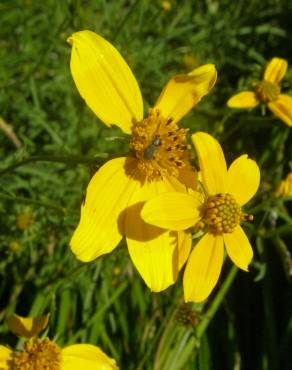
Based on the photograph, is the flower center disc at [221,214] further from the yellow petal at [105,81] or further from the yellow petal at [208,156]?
the yellow petal at [105,81]

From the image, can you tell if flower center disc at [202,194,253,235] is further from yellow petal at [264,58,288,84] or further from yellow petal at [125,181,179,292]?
yellow petal at [264,58,288,84]

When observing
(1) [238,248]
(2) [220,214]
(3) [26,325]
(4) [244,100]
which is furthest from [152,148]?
(4) [244,100]

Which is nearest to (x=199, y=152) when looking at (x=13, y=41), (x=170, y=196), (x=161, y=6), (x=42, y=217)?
(x=170, y=196)

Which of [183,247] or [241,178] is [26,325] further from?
[241,178]

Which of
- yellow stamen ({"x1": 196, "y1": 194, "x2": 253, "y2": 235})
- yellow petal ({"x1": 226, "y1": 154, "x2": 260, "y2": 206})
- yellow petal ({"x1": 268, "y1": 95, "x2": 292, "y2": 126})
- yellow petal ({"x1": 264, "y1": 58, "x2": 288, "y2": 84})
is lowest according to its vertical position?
yellow stamen ({"x1": 196, "y1": 194, "x2": 253, "y2": 235})

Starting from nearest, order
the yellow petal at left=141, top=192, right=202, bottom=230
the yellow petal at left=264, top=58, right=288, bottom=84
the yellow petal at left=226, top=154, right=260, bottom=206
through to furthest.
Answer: the yellow petal at left=141, top=192, right=202, bottom=230
the yellow petal at left=226, top=154, right=260, bottom=206
the yellow petal at left=264, top=58, right=288, bottom=84

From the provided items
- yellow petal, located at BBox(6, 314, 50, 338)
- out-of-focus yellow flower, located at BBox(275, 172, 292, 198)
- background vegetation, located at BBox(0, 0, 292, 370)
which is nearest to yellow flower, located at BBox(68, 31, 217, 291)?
yellow petal, located at BBox(6, 314, 50, 338)

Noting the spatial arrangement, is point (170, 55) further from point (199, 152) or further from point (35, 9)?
point (199, 152)
